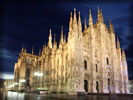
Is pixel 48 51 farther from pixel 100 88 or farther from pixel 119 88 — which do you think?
pixel 119 88

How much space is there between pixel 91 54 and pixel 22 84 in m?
47.4

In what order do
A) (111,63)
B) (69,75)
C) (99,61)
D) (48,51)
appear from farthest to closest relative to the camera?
(48,51)
(111,63)
(99,61)
(69,75)

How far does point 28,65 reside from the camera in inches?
3115

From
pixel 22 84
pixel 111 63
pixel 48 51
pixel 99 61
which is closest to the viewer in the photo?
pixel 99 61

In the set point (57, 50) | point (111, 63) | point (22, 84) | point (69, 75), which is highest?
point (57, 50)

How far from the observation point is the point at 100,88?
42688 mm

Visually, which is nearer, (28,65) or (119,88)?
(119,88)

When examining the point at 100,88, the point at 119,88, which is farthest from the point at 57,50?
the point at 119,88

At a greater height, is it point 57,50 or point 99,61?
point 57,50

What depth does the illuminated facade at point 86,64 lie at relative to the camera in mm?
37344

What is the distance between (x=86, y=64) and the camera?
137 ft

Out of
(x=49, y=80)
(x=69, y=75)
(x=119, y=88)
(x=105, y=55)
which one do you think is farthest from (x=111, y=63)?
(x=49, y=80)

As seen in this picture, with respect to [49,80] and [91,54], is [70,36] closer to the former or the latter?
[91,54]

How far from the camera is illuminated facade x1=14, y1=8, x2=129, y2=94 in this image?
37344mm
